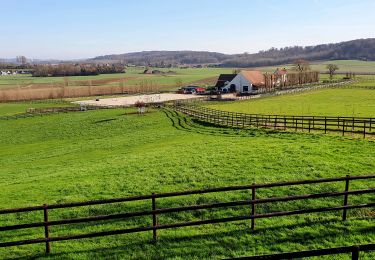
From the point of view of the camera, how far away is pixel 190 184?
49.1 feet

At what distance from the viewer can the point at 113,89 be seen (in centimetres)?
11594

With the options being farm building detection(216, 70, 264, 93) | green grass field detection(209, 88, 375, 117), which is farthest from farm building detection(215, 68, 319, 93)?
green grass field detection(209, 88, 375, 117)

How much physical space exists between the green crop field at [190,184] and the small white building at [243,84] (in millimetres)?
60720

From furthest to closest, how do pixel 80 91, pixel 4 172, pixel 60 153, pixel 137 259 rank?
pixel 80 91
pixel 60 153
pixel 4 172
pixel 137 259

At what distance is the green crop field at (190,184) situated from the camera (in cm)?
930

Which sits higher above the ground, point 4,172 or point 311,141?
point 311,141

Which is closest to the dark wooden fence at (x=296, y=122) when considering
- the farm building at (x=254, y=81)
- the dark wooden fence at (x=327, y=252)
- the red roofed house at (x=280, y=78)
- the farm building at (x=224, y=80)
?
the dark wooden fence at (x=327, y=252)

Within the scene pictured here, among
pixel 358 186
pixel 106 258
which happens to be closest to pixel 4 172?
pixel 106 258

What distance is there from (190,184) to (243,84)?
80.8 m

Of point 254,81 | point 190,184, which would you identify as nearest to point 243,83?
point 254,81

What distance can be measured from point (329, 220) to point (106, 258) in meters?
6.07

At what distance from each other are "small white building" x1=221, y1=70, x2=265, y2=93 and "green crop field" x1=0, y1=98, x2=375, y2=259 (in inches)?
2391

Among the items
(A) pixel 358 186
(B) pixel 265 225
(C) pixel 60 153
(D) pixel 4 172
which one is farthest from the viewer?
(C) pixel 60 153

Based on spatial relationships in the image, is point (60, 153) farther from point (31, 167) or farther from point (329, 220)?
point (329, 220)
